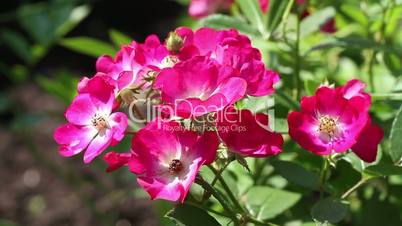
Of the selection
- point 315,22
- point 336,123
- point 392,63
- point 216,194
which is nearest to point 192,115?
point 216,194

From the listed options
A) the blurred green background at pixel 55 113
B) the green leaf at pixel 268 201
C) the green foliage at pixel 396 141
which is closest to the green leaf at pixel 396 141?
the green foliage at pixel 396 141

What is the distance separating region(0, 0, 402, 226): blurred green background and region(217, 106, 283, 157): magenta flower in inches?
5.2

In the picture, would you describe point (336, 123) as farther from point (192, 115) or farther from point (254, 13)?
point (254, 13)

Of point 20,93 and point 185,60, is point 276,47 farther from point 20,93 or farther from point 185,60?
point 20,93

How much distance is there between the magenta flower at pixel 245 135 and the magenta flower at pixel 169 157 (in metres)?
0.03

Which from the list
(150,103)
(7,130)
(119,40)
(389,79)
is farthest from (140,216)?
(150,103)

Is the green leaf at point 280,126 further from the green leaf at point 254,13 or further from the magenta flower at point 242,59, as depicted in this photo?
the green leaf at point 254,13

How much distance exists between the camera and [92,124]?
3.30 feet

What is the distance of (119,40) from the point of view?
1.61 meters

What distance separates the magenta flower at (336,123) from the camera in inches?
37.5

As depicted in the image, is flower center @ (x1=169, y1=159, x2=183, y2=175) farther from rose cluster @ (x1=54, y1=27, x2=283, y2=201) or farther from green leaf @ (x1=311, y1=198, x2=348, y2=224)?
green leaf @ (x1=311, y1=198, x2=348, y2=224)

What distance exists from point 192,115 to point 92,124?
0.61 feet

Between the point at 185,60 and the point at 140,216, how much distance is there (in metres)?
1.58

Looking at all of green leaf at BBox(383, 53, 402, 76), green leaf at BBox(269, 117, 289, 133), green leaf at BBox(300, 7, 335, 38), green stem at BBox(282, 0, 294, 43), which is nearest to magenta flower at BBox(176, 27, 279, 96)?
green leaf at BBox(269, 117, 289, 133)
